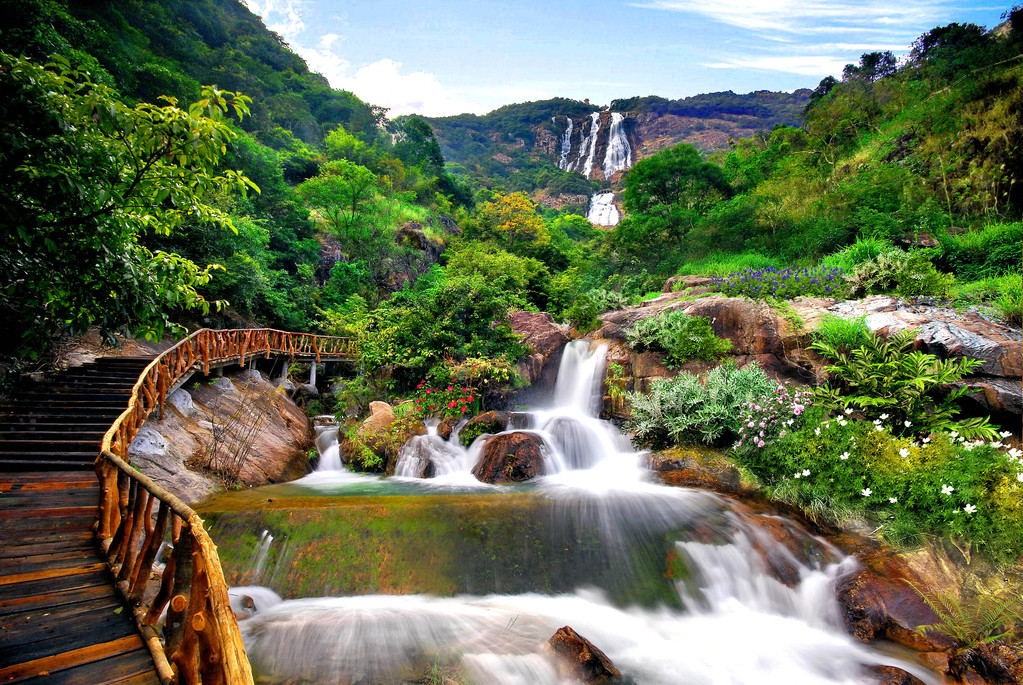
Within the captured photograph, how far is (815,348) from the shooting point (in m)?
9.61

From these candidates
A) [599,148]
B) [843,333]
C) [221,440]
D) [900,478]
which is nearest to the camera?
[900,478]

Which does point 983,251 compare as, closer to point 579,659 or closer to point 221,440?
point 579,659

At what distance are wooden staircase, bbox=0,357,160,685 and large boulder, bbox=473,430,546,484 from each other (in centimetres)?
626

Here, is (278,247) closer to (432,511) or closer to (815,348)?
(432,511)

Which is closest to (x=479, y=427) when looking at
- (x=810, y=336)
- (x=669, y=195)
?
(x=810, y=336)

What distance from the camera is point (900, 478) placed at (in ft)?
20.2

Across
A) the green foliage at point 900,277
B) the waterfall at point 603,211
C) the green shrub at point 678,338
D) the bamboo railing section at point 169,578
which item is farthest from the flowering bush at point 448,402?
the waterfall at point 603,211

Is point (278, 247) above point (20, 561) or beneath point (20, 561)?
above

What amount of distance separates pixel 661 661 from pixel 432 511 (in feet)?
11.3

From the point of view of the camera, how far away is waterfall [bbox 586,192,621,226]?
195 ft

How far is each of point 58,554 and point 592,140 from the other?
9309 centimetres

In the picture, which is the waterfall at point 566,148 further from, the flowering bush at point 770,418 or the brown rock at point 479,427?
the flowering bush at point 770,418

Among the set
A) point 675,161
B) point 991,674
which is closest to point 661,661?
point 991,674

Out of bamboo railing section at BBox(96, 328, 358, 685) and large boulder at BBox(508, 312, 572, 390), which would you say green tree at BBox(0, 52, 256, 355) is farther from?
large boulder at BBox(508, 312, 572, 390)
